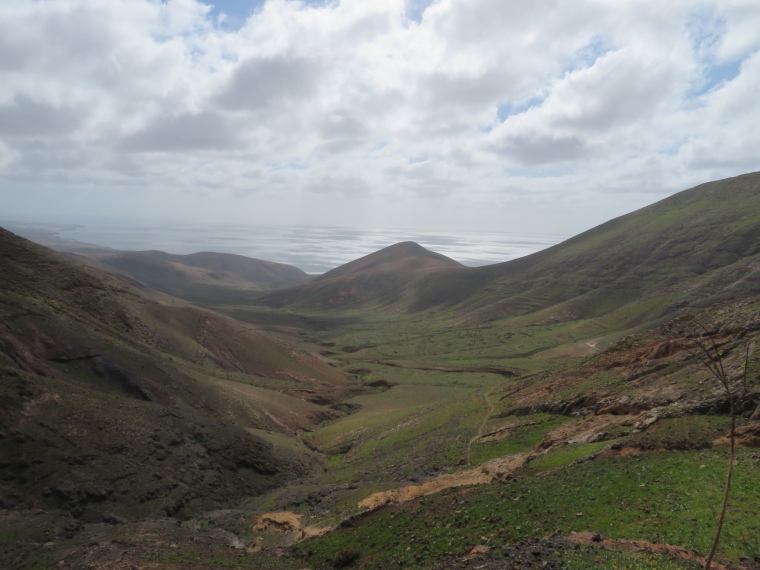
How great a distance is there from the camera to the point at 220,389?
4347cm

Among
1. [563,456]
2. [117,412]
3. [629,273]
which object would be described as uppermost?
[629,273]

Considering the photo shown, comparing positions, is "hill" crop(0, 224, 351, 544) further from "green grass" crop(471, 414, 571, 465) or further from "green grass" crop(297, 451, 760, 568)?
"green grass" crop(471, 414, 571, 465)

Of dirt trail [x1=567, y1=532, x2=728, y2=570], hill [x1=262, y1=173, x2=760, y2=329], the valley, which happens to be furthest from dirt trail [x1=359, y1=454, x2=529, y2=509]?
hill [x1=262, y1=173, x2=760, y2=329]

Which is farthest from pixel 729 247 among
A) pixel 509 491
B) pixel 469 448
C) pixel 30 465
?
pixel 30 465

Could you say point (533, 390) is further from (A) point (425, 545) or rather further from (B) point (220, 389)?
(B) point (220, 389)

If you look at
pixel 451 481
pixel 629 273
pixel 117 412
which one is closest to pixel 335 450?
pixel 117 412

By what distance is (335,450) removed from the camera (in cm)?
4000

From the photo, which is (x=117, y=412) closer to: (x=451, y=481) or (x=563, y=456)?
(x=451, y=481)

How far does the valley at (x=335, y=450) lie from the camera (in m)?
14.3

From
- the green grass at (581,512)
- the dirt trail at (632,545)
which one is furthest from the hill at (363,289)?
the dirt trail at (632,545)

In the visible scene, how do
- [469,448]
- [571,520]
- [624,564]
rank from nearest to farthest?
[624,564] < [571,520] < [469,448]

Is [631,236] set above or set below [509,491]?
above

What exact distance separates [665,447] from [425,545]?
1046 centimetres

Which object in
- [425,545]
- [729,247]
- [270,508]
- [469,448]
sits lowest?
[270,508]
